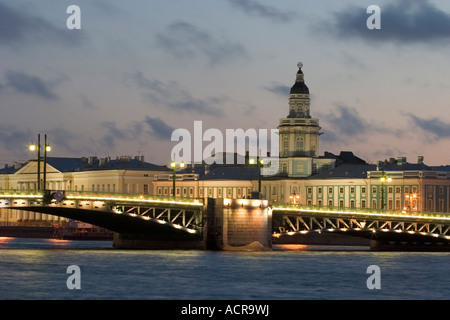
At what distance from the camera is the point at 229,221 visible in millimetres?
95938

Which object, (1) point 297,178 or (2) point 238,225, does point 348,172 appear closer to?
(1) point 297,178

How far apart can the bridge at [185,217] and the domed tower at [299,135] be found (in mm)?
48865

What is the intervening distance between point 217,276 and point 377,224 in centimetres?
3071

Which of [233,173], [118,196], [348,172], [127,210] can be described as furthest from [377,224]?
[233,173]

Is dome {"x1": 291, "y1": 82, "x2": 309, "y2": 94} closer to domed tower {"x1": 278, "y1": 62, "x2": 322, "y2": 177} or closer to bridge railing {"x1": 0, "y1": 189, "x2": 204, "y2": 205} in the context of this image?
domed tower {"x1": 278, "y1": 62, "x2": 322, "y2": 177}

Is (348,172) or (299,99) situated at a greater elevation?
(299,99)

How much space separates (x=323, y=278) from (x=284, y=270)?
521 cm

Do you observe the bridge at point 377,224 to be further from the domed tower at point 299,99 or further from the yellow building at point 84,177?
the yellow building at point 84,177

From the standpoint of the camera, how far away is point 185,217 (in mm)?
98750

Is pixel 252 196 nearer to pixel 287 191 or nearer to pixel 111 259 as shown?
pixel 111 259

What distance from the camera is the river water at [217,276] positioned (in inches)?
2495

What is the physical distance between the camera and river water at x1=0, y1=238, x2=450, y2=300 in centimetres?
6338

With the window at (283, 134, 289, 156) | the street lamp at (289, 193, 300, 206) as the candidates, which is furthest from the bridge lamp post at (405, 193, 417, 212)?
the window at (283, 134, 289, 156)
